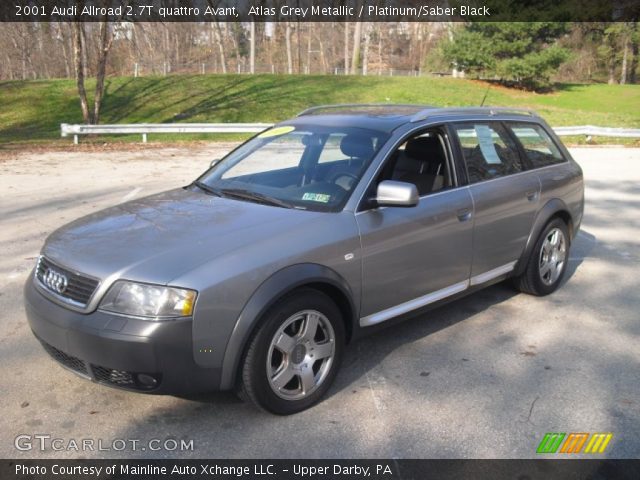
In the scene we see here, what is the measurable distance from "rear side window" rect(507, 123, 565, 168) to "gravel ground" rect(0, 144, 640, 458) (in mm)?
1223

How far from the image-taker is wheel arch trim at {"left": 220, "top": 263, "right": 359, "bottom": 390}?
3.12m

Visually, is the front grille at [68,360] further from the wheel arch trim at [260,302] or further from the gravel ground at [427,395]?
the wheel arch trim at [260,302]

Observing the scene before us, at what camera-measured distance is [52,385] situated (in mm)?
3744

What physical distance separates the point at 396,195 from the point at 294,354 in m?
1.15

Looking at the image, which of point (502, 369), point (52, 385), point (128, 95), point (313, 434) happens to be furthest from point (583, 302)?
point (128, 95)

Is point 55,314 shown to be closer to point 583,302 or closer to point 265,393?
point 265,393

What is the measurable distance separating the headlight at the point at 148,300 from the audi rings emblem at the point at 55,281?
36cm

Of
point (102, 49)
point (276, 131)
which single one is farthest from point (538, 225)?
point (102, 49)

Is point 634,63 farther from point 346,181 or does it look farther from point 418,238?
point 346,181

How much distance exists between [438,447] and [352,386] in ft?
2.56

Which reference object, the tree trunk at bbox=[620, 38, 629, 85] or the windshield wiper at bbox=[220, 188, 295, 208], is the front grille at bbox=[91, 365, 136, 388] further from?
the tree trunk at bbox=[620, 38, 629, 85]

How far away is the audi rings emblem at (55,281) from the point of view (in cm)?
328

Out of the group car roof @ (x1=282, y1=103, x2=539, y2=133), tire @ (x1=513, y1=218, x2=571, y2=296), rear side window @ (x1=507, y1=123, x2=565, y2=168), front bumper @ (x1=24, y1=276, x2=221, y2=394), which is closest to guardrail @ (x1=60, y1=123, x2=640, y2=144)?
rear side window @ (x1=507, y1=123, x2=565, y2=168)

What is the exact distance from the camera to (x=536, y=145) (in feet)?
18.4
